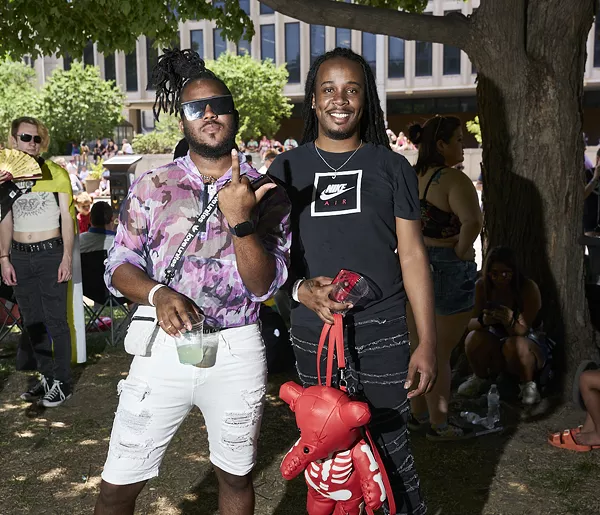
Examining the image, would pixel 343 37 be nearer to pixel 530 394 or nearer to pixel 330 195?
pixel 530 394

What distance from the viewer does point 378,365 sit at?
2895 millimetres

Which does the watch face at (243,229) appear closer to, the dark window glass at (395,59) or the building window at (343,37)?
the building window at (343,37)

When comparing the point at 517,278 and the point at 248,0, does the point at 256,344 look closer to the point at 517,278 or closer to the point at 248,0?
the point at 517,278

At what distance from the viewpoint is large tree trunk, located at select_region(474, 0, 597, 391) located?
5602 millimetres

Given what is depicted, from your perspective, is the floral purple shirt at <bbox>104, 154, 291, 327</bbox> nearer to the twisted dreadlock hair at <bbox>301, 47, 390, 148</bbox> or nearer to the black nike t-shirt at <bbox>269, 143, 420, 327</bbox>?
the black nike t-shirt at <bbox>269, 143, 420, 327</bbox>

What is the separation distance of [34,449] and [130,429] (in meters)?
2.61

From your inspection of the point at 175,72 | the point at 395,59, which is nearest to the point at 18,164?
the point at 175,72

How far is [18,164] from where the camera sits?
5285mm

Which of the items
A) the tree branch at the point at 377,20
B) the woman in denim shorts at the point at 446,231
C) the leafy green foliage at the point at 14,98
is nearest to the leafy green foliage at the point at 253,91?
the leafy green foliage at the point at 14,98

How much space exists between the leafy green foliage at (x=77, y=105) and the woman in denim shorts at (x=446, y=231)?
4080 cm

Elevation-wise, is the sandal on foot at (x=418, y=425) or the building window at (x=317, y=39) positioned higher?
the building window at (x=317, y=39)

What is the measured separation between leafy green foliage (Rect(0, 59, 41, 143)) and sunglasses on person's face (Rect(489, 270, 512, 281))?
129 feet

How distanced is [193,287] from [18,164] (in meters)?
3.11

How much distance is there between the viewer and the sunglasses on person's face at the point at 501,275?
5590mm
